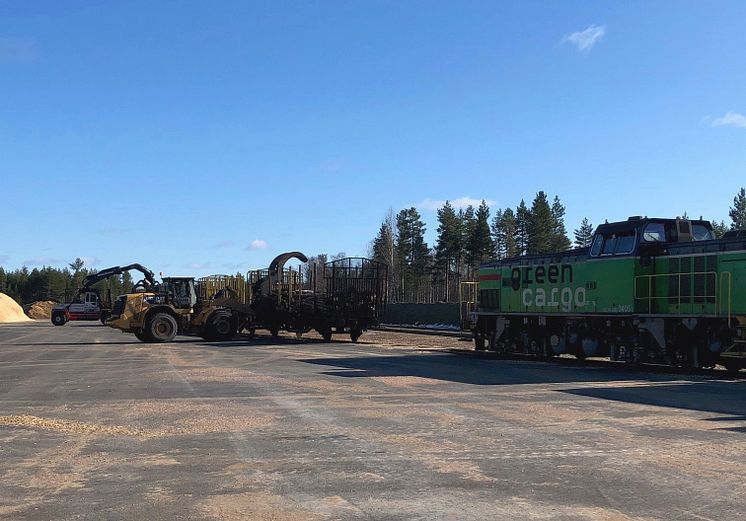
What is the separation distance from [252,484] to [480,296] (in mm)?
18843

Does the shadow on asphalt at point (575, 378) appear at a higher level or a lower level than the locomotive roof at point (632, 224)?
lower

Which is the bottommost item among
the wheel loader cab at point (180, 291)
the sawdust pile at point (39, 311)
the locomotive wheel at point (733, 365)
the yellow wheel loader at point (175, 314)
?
the sawdust pile at point (39, 311)

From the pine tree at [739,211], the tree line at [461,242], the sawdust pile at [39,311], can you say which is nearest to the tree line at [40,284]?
the sawdust pile at [39,311]

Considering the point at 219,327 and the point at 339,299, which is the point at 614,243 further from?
the point at 219,327

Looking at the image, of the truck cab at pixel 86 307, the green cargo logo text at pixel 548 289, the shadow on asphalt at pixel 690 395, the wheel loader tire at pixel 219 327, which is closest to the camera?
the shadow on asphalt at pixel 690 395

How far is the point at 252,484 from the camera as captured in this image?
6668 mm

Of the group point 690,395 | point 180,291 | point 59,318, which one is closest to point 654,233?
point 690,395

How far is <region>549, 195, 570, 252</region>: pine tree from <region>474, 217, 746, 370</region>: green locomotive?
47509 mm

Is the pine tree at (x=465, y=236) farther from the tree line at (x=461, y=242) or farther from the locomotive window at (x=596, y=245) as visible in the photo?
the locomotive window at (x=596, y=245)

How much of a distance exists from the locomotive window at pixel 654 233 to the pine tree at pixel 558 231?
164 ft

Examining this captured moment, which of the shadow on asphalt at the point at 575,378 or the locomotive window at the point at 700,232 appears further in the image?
the locomotive window at the point at 700,232

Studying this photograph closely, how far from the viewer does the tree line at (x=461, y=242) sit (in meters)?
71.1

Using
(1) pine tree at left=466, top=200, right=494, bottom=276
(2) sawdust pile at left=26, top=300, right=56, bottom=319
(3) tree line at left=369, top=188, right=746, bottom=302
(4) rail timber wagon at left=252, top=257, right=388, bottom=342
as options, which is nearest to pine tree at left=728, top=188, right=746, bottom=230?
(3) tree line at left=369, top=188, right=746, bottom=302

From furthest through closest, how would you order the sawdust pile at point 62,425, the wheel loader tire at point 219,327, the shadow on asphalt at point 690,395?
the wheel loader tire at point 219,327 → the shadow on asphalt at point 690,395 → the sawdust pile at point 62,425
